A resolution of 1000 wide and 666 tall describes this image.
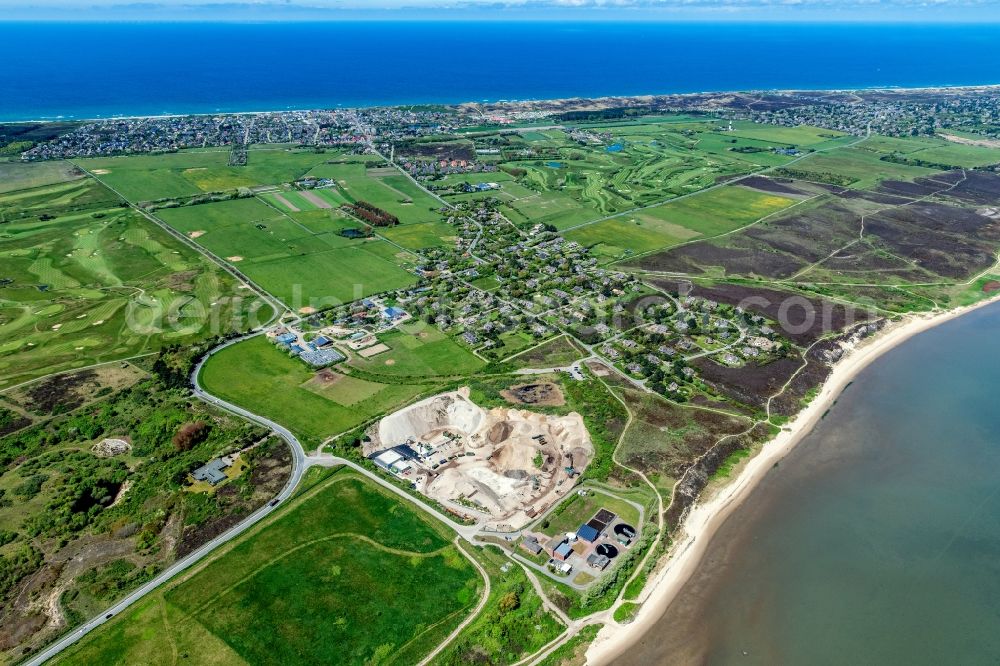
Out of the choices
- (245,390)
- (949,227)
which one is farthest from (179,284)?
(949,227)

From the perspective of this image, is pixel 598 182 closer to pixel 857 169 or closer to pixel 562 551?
pixel 857 169

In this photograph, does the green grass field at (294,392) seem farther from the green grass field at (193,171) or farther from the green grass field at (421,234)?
the green grass field at (193,171)

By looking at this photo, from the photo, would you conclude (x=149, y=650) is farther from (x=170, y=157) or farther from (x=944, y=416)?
(x=170, y=157)

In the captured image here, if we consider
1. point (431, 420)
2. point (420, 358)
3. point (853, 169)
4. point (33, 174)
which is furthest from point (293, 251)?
point (853, 169)

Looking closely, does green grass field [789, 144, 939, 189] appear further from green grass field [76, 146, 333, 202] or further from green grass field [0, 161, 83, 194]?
green grass field [0, 161, 83, 194]

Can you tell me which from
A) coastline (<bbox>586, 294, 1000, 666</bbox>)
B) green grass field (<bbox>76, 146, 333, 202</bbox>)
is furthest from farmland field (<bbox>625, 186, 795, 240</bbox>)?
green grass field (<bbox>76, 146, 333, 202</bbox>)

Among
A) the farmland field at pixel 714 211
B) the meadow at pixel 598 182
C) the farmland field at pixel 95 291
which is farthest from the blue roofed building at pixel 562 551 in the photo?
the farmland field at pixel 714 211

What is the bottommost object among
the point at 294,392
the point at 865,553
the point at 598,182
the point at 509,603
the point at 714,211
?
the point at 294,392
